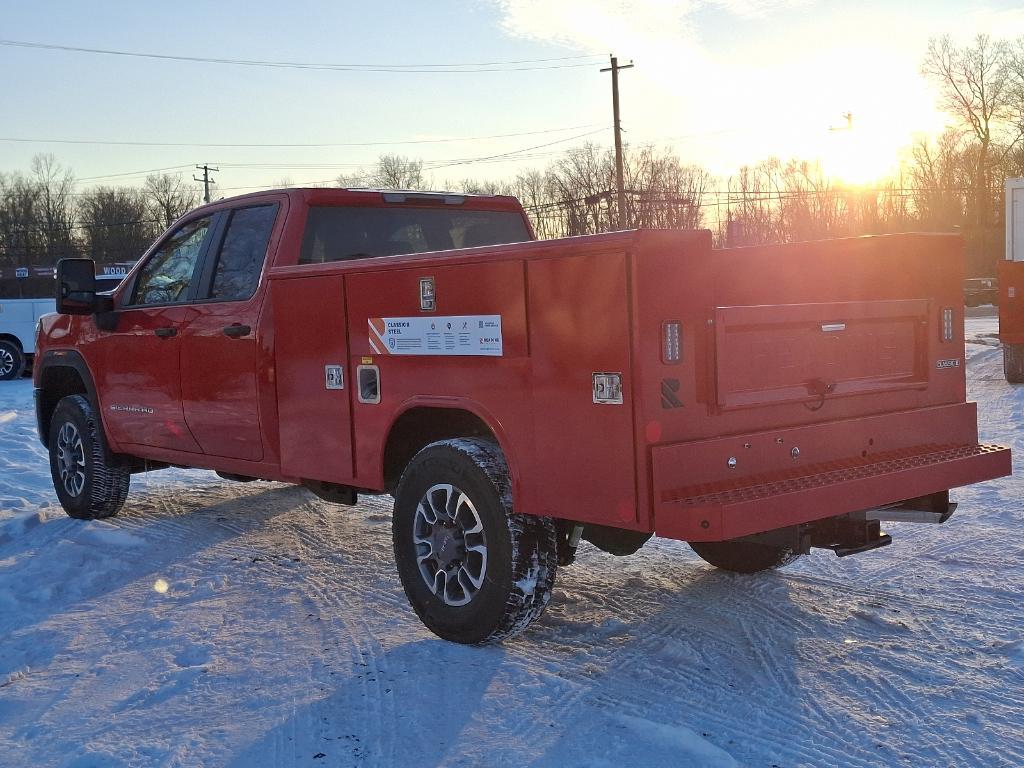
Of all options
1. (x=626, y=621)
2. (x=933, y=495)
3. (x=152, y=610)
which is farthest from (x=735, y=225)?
(x=152, y=610)

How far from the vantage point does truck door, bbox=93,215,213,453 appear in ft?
21.0

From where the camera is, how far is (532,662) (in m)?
4.28

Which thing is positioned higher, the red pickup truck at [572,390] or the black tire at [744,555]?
the red pickup truck at [572,390]

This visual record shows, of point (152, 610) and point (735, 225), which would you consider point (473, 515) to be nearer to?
point (152, 610)

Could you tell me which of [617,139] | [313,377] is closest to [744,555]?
[313,377]

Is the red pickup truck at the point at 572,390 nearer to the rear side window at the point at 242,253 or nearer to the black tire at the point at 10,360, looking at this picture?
the rear side window at the point at 242,253

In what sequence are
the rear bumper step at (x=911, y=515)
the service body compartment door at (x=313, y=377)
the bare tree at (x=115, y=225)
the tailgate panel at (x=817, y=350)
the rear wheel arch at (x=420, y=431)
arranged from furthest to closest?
the bare tree at (x=115, y=225) → the service body compartment door at (x=313, y=377) → the rear wheel arch at (x=420, y=431) → the rear bumper step at (x=911, y=515) → the tailgate panel at (x=817, y=350)

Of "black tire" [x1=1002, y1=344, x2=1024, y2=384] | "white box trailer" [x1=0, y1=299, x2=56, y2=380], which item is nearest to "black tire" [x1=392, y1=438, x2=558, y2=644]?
"black tire" [x1=1002, y1=344, x2=1024, y2=384]

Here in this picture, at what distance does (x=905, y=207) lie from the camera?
69.4m

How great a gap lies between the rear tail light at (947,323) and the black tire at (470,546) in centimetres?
203

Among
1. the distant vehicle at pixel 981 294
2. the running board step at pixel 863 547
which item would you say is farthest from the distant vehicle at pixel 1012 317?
the distant vehicle at pixel 981 294

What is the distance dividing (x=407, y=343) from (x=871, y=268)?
2099 millimetres

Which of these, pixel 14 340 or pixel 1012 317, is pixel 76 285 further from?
pixel 14 340

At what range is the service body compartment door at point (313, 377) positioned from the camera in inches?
200
